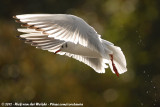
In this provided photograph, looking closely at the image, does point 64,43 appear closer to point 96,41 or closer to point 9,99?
point 96,41

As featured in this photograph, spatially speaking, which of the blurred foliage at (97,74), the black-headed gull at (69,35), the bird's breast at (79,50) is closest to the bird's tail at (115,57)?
the black-headed gull at (69,35)

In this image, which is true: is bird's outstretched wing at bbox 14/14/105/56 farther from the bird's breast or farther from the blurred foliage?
the blurred foliage

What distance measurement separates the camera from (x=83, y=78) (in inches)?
261

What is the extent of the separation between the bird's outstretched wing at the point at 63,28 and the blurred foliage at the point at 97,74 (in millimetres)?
2488

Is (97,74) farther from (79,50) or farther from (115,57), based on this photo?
(79,50)

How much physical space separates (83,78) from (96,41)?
3.05 meters

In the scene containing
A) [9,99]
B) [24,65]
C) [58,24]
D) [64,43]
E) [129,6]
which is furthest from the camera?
[129,6]

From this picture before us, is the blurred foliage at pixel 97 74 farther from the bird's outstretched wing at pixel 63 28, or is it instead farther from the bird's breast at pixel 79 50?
the bird's outstretched wing at pixel 63 28

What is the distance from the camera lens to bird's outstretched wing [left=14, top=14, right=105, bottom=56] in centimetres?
346

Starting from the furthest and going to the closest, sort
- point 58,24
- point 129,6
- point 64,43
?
point 129,6
point 64,43
point 58,24

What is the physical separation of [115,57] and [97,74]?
2.50 m

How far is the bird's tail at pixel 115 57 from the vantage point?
3.91 metres

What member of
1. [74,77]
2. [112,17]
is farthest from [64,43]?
[112,17]

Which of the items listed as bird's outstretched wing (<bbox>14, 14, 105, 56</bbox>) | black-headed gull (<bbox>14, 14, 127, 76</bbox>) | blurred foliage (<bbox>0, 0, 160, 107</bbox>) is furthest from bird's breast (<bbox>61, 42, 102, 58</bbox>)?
blurred foliage (<bbox>0, 0, 160, 107</bbox>)
